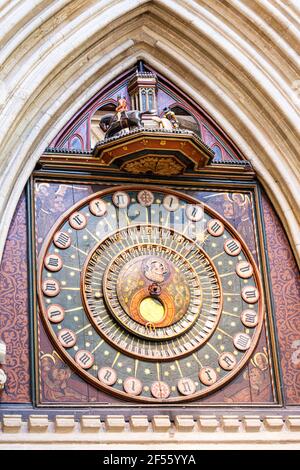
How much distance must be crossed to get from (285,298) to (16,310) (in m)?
2.43

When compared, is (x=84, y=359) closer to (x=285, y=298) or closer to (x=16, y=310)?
(x=16, y=310)

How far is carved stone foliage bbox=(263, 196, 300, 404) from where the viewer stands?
471 inches

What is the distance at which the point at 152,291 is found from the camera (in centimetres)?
1187

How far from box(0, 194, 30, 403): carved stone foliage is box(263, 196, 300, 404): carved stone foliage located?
88.3 inches

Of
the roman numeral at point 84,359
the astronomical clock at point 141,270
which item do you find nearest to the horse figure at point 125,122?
the astronomical clock at point 141,270

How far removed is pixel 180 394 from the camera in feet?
38.0

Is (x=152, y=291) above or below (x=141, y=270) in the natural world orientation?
below

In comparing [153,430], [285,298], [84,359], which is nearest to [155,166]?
[285,298]

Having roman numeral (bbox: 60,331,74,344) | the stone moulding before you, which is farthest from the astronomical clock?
the stone moulding

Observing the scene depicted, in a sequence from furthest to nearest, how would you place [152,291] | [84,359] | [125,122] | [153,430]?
[125,122] → [152,291] → [84,359] → [153,430]

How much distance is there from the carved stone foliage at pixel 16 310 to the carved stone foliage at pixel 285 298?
2.24m

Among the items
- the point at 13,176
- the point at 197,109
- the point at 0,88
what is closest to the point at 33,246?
the point at 13,176

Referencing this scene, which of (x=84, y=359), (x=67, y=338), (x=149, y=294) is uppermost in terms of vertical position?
(x=149, y=294)

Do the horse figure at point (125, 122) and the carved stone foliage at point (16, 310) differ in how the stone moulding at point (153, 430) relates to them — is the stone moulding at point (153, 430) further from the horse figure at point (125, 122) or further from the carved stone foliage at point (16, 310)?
the horse figure at point (125, 122)
